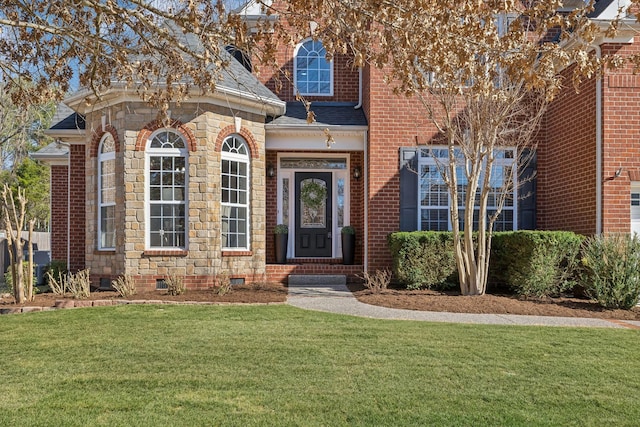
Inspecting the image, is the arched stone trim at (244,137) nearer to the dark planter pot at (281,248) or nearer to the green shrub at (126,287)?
the dark planter pot at (281,248)

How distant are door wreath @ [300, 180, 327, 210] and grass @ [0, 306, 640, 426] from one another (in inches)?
241

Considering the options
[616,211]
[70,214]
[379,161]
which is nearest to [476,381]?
[616,211]

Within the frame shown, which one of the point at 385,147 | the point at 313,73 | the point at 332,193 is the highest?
the point at 313,73

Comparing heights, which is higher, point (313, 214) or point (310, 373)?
point (313, 214)

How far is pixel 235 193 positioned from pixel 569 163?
6948 millimetres

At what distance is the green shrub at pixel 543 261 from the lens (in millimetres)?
9211

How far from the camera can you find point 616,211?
937 centimetres

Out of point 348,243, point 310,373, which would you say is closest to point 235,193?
point 348,243

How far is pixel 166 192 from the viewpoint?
10.4 m

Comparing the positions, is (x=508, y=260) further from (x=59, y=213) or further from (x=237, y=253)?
(x=59, y=213)

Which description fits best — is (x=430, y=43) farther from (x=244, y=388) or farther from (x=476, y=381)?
(x=244, y=388)

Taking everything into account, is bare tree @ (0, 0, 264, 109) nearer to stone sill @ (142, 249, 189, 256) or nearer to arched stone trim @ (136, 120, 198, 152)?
arched stone trim @ (136, 120, 198, 152)

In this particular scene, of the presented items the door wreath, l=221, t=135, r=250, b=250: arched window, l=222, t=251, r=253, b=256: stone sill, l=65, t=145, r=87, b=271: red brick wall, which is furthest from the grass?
the door wreath

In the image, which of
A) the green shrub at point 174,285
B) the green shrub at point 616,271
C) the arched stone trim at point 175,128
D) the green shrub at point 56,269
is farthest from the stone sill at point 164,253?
the green shrub at point 616,271
